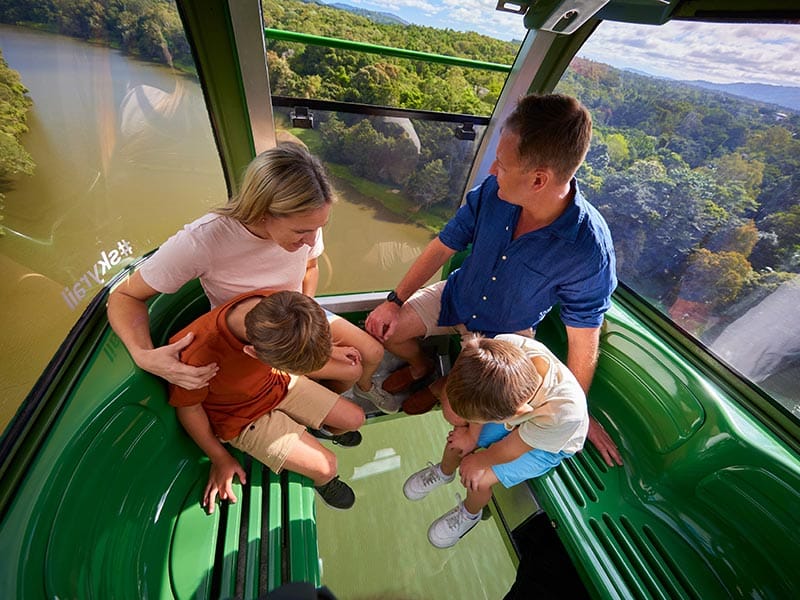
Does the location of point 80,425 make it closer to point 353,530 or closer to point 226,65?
point 353,530

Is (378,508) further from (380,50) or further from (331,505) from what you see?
(380,50)

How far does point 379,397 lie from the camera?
2061mm

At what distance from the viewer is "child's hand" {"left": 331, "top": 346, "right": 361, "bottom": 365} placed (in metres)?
1.72

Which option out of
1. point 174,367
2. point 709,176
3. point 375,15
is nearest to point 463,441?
point 174,367

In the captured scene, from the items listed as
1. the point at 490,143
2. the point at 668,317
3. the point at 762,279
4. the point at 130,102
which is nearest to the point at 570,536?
the point at 668,317

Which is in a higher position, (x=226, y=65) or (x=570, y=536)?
(x=226, y=65)

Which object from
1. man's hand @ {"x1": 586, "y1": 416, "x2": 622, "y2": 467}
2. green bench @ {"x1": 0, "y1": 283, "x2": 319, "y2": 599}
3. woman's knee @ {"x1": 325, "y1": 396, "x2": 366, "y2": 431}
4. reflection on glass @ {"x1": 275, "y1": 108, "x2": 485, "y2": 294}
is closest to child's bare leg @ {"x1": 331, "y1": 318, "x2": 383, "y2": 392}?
woman's knee @ {"x1": 325, "y1": 396, "x2": 366, "y2": 431}

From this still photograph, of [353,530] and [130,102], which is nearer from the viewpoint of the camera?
[130,102]

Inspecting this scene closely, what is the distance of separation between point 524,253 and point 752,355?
2.83 ft

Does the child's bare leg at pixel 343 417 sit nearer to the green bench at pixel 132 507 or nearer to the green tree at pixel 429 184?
the green bench at pixel 132 507

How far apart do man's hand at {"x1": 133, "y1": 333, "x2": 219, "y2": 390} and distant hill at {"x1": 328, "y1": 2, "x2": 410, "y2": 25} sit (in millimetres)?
1528

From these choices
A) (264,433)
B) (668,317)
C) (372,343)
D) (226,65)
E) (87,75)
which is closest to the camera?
(87,75)

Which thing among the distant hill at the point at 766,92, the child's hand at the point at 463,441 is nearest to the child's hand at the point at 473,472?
the child's hand at the point at 463,441

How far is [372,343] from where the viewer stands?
184 centimetres
